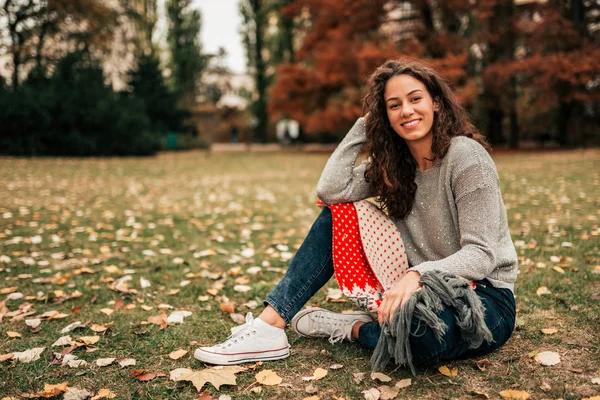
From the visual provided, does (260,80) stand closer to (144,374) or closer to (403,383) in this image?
(144,374)

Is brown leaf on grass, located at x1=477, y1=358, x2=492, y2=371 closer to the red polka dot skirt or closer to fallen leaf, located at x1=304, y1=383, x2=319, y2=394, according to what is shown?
the red polka dot skirt

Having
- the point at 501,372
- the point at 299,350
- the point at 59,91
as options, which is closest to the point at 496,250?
the point at 501,372

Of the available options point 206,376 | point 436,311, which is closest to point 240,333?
point 206,376

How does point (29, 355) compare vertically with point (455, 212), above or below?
below

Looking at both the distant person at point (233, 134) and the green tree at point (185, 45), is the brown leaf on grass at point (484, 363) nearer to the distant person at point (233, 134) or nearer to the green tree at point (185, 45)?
the green tree at point (185, 45)

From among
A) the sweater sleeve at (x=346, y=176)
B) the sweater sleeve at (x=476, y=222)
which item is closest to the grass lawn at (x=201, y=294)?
the sweater sleeve at (x=476, y=222)

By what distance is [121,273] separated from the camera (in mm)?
3645

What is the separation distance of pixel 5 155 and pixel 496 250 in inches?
704

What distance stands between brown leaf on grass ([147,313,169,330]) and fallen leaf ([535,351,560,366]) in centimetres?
184

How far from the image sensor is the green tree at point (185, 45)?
97.6 ft

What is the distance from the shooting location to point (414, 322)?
183 centimetres

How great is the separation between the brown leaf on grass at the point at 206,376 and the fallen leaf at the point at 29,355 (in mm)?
713

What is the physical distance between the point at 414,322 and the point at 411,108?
0.93m

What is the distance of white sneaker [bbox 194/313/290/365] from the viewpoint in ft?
7.00
